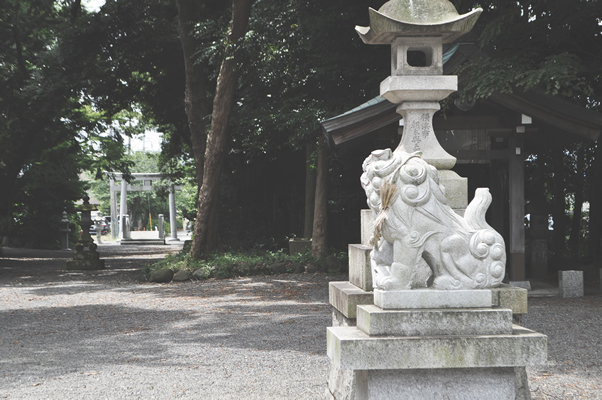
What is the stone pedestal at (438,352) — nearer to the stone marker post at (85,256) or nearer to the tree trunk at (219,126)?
the tree trunk at (219,126)

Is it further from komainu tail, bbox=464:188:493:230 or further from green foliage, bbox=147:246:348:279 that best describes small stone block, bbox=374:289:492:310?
green foliage, bbox=147:246:348:279

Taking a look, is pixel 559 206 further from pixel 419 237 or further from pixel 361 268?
pixel 419 237

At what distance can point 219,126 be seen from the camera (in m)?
15.7

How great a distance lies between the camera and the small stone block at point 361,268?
4.23m

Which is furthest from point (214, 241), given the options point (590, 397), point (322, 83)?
point (590, 397)

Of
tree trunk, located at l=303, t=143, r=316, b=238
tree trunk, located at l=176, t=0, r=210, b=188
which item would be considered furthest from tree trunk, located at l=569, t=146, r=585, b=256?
tree trunk, located at l=176, t=0, r=210, b=188

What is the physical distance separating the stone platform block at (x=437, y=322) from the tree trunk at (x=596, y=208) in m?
13.3

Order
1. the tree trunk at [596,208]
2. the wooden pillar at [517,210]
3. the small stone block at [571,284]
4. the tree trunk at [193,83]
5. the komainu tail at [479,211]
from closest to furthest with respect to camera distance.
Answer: the komainu tail at [479,211]
the small stone block at [571,284]
the wooden pillar at [517,210]
the tree trunk at [596,208]
the tree trunk at [193,83]

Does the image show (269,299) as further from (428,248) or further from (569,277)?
(428,248)

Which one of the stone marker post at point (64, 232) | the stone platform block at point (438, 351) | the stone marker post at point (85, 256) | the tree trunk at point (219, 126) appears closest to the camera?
the stone platform block at point (438, 351)

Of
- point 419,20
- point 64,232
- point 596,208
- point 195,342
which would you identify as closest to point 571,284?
point 596,208

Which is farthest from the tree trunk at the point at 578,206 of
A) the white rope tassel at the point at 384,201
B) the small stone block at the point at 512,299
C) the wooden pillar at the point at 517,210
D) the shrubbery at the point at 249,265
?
the white rope tassel at the point at 384,201

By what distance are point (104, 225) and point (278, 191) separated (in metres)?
42.1

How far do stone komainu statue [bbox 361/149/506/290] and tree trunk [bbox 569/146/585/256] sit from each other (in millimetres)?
15236
